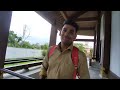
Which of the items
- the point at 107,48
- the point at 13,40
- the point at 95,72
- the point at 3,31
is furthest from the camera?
the point at 95,72

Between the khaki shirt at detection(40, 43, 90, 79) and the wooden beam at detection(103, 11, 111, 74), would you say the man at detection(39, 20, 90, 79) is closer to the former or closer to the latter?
the khaki shirt at detection(40, 43, 90, 79)

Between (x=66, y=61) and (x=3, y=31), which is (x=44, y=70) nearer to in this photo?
(x=66, y=61)

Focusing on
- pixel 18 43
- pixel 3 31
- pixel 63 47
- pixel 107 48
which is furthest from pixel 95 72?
pixel 63 47

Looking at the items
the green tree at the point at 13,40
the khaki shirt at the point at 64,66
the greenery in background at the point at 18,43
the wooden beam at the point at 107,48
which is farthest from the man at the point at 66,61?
the wooden beam at the point at 107,48

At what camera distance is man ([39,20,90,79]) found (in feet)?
2.23

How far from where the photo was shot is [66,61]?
0.69m

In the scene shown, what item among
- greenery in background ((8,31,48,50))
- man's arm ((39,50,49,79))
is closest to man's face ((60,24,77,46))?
man's arm ((39,50,49,79))

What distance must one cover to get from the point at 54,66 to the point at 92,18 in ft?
16.4

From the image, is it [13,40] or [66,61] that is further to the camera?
[13,40]

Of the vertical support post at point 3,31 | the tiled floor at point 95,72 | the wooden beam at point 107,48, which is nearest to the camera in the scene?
the vertical support post at point 3,31

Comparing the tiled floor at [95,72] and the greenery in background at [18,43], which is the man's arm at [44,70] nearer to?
the greenery in background at [18,43]

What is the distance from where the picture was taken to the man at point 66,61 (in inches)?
26.8
